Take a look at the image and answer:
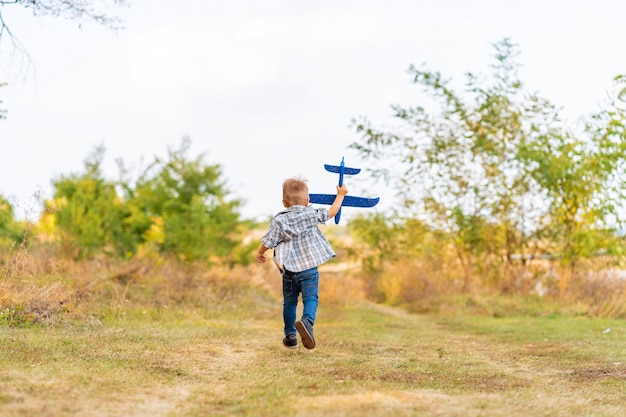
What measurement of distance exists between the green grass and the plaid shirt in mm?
880

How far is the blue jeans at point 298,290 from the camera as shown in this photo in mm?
6977

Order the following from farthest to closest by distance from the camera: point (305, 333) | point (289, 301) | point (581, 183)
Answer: point (581, 183) < point (289, 301) < point (305, 333)

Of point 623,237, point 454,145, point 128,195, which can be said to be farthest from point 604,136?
point 128,195

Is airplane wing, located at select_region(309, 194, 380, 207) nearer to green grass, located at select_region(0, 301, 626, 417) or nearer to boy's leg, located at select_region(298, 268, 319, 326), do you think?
boy's leg, located at select_region(298, 268, 319, 326)

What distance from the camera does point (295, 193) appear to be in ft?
23.7

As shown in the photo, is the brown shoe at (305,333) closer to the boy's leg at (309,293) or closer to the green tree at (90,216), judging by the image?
the boy's leg at (309,293)

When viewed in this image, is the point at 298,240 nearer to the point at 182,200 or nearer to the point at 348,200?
the point at 348,200

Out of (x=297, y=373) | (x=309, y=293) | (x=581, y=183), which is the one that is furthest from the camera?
(x=581, y=183)

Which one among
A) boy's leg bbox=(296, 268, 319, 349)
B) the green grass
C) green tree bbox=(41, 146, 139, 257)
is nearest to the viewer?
the green grass

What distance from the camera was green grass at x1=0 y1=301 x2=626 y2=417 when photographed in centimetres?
433

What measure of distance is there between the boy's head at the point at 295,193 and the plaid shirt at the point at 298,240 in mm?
131

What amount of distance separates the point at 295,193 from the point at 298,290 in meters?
0.97

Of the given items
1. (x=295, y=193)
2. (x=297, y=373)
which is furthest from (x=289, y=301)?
(x=297, y=373)

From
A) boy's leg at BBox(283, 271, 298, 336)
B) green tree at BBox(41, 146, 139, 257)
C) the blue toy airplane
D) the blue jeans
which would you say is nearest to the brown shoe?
the blue jeans
